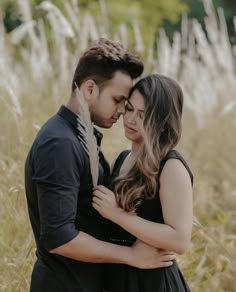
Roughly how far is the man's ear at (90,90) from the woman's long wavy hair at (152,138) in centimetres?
15

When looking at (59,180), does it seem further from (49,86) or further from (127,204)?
(49,86)

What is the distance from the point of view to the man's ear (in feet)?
9.66

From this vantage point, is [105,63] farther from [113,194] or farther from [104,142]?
[104,142]

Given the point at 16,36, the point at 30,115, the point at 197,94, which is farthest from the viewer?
the point at 197,94

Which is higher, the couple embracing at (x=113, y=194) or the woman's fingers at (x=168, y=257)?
the couple embracing at (x=113, y=194)

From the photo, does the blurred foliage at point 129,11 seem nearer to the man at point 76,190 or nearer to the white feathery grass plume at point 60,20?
the white feathery grass plume at point 60,20

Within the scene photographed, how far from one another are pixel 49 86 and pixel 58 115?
92.8 inches

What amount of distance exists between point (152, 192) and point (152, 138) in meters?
0.21

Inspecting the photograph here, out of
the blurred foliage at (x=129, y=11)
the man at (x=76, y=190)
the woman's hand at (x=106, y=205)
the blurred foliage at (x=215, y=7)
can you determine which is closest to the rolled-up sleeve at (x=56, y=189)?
the man at (x=76, y=190)

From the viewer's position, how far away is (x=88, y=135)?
8.94 feet

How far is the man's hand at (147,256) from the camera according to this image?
2855 mm

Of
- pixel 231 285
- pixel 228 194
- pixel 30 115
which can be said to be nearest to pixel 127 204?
pixel 231 285

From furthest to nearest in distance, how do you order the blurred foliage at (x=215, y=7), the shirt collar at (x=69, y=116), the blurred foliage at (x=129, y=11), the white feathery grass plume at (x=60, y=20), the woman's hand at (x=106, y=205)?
1. the blurred foliage at (x=215, y=7)
2. the blurred foliage at (x=129, y=11)
3. the white feathery grass plume at (x=60, y=20)
4. the shirt collar at (x=69, y=116)
5. the woman's hand at (x=106, y=205)

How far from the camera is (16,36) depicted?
17.3ft
